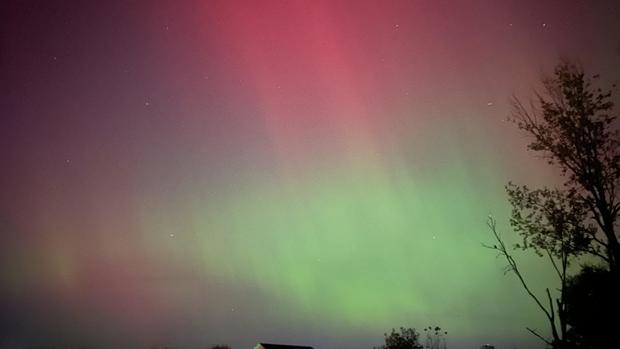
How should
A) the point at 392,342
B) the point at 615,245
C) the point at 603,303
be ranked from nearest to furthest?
the point at 615,245, the point at 603,303, the point at 392,342

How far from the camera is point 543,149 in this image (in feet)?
57.9

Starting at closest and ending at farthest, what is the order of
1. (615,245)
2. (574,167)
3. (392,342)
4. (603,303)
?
(615,245) → (574,167) → (603,303) → (392,342)

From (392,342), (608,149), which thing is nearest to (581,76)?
(608,149)

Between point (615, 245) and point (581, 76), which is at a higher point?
point (581, 76)

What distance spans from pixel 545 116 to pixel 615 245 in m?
5.98

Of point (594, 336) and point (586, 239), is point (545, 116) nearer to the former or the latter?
point (586, 239)

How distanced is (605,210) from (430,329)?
1998 inches

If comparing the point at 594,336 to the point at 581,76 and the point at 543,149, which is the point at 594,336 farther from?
the point at 581,76

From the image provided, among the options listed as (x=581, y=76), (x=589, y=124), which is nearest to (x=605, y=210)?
(x=589, y=124)

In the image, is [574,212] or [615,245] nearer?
[615,245]

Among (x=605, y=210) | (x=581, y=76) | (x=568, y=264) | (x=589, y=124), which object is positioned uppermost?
(x=581, y=76)

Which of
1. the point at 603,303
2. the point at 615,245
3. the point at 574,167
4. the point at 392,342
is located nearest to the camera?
the point at 615,245

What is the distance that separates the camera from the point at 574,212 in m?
17.5

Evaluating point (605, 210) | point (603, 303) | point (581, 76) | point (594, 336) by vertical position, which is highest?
point (581, 76)
